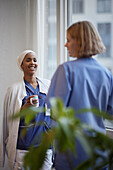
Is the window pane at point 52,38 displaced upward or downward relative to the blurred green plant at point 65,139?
upward

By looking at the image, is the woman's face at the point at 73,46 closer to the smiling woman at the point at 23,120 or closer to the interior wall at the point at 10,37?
the smiling woman at the point at 23,120

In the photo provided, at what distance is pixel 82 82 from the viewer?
62.4 inches

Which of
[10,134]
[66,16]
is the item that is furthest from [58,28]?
[10,134]

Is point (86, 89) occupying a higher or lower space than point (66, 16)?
lower

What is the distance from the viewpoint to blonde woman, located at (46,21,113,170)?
1.58 m

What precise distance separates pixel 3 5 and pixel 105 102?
83.9 inches

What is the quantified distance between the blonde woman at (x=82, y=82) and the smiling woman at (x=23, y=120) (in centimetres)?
62

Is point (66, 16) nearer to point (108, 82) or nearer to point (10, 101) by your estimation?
point (10, 101)

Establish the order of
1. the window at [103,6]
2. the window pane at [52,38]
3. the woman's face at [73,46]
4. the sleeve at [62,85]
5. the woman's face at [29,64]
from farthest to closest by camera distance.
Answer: the window pane at [52,38] < the window at [103,6] < the woman's face at [29,64] < the woman's face at [73,46] < the sleeve at [62,85]

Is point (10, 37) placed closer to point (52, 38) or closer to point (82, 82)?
point (52, 38)

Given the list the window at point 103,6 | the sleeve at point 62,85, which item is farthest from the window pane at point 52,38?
the sleeve at point 62,85

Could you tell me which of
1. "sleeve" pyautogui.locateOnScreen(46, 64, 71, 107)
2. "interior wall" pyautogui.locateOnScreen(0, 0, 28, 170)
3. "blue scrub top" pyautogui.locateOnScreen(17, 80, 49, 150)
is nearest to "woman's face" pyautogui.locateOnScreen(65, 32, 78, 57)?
"sleeve" pyautogui.locateOnScreen(46, 64, 71, 107)

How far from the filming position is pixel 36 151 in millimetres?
1204

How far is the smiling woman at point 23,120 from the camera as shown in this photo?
2312mm
